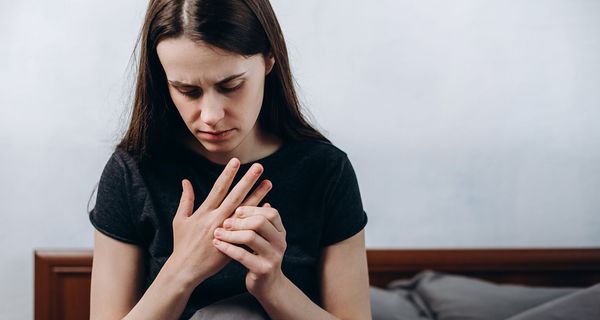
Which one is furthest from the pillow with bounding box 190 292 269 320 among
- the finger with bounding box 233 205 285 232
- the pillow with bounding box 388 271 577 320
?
the pillow with bounding box 388 271 577 320

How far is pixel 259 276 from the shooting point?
0.94 meters

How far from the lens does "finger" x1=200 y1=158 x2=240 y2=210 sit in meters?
0.96

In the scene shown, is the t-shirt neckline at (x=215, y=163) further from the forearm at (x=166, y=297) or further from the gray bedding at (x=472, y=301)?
the gray bedding at (x=472, y=301)

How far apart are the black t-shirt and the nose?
0.17 metres

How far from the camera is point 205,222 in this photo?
38.8 inches

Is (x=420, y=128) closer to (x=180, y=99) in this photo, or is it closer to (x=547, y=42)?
(x=547, y=42)

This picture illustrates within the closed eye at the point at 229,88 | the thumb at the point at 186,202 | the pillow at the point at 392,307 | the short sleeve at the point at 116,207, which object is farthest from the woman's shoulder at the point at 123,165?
the pillow at the point at 392,307

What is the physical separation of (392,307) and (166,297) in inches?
34.3

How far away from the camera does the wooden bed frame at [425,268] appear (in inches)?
75.1

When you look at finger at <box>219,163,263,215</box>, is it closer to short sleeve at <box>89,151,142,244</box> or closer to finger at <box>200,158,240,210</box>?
finger at <box>200,158,240,210</box>

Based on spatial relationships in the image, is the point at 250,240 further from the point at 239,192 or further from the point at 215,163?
the point at 215,163

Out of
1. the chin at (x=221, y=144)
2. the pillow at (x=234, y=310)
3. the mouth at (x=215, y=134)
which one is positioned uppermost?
the mouth at (x=215, y=134)

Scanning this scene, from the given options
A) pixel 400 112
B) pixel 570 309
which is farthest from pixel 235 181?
pixel 400 112

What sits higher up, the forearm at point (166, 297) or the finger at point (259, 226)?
the finger at point (259, 226)
